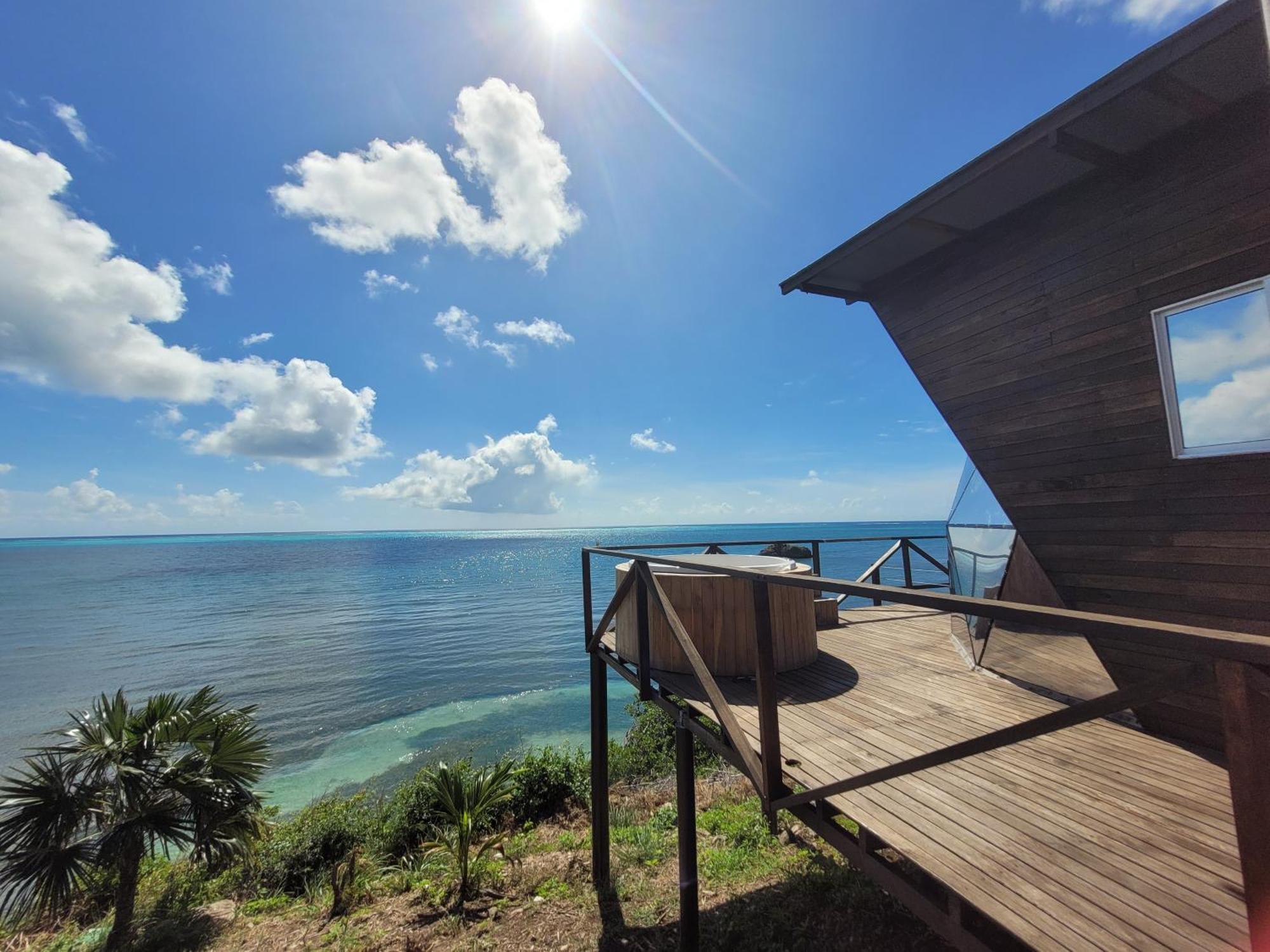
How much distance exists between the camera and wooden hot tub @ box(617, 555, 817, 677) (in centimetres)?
541

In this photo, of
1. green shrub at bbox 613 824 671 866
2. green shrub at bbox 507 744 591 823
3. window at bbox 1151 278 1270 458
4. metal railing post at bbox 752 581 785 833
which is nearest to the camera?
metal railing post at bbox 752 581 785 833

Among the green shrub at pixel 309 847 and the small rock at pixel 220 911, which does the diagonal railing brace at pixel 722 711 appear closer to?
the green shrub at pixel 309 847

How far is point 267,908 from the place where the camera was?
726 centimetres

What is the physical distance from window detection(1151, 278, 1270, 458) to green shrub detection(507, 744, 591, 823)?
11.1 m

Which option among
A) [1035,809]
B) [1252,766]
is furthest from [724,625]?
[1252,766]

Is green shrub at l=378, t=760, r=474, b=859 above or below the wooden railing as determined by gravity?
below

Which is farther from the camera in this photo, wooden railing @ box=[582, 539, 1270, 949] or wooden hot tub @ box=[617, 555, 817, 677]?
wooden hot tub @ box=[617, 555, 817, 677]

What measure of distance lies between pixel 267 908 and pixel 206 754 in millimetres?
2937

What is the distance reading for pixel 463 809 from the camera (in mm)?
7449

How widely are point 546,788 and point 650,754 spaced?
349cm

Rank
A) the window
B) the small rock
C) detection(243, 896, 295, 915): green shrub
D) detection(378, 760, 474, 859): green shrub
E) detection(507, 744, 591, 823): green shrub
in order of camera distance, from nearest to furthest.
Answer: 1. the window
2. the small rock
3. detection(243, 896, 295, 915): green shrub
4. detection(378, 760, 474, 859): green shrub
5. detection(507, 744, 591, 823): green shrub

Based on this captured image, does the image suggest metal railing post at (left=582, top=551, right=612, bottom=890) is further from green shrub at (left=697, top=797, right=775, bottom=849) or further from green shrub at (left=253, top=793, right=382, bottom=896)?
green shrub at (left=253, top=793, right=382, bottom=896)

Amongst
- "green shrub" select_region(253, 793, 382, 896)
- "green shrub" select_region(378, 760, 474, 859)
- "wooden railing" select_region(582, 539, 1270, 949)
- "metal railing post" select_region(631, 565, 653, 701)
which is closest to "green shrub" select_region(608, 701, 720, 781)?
"green shrub" select_region(378, 760, 474, 859)

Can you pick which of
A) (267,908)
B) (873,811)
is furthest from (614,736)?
(873,811)
